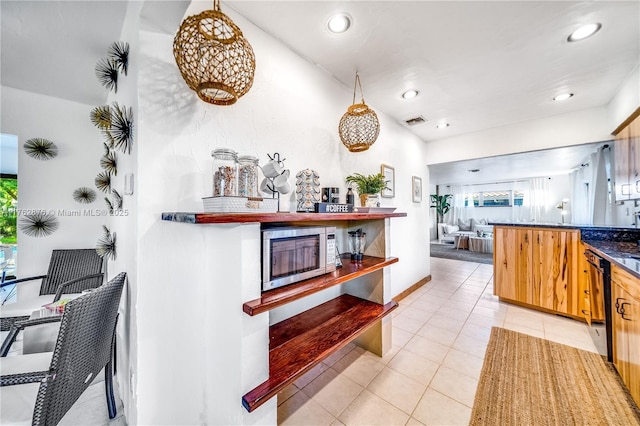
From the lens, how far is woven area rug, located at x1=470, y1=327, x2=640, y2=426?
1.45 meters

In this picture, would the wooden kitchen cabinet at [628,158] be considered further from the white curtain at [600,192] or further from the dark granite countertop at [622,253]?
the white curtain at [600,192]

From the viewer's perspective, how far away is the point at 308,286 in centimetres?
136

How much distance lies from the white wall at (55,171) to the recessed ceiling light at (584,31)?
457 cm

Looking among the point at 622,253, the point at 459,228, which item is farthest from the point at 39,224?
the point at 459,228

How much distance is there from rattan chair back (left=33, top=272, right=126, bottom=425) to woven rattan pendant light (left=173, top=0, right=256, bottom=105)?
3.71 ft

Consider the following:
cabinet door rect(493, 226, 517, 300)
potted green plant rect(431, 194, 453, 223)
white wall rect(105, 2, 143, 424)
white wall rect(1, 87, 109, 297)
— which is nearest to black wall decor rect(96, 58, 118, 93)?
white wall rect(105, 2, 143, 424)

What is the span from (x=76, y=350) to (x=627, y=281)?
314 cm

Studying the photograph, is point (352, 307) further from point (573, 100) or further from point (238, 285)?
point (573, 100)

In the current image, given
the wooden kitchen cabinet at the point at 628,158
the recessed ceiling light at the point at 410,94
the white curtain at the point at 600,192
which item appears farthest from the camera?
the white curtain at the point at 600,192

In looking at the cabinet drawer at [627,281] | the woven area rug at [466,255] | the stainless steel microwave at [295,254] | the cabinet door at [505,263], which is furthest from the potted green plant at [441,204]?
the stainless steel microwave at [295,254]

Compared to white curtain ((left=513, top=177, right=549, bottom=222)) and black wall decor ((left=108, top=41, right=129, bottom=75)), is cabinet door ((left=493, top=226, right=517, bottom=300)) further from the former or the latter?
white curtain ((left=513, top=177, right=549, bottom=222))

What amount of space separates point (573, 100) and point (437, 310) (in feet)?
9.69

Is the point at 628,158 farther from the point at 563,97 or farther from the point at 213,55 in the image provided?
the point at 213,55

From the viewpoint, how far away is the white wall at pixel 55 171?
7.68 feet
